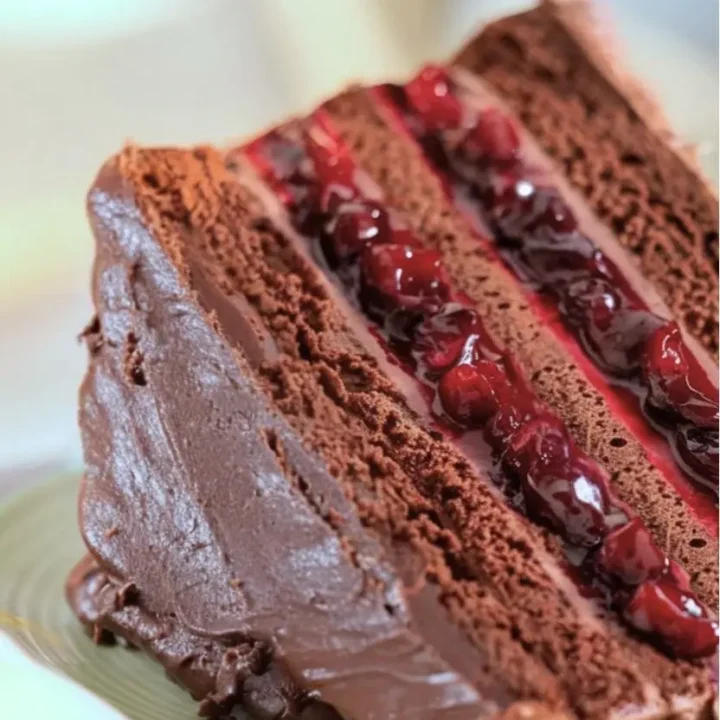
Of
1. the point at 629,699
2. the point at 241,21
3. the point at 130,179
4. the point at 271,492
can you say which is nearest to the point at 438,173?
the point at 130,179

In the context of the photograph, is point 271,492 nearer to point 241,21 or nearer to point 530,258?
point 530,258

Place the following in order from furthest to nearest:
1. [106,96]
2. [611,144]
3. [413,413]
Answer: [106,96] → [611,144] → [413,413]

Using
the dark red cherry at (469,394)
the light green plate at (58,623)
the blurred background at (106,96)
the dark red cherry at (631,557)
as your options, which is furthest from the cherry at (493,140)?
the light green plate at (58,623)

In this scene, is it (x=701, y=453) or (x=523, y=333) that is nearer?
(x=701, y=453)

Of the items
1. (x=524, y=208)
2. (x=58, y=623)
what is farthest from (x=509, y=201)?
(x=58, y=623)

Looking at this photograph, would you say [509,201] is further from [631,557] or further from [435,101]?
[631,557]

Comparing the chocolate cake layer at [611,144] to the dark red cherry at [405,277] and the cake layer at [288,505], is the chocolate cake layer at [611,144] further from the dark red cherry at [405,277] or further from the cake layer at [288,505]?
the cake layer at [288,505]
